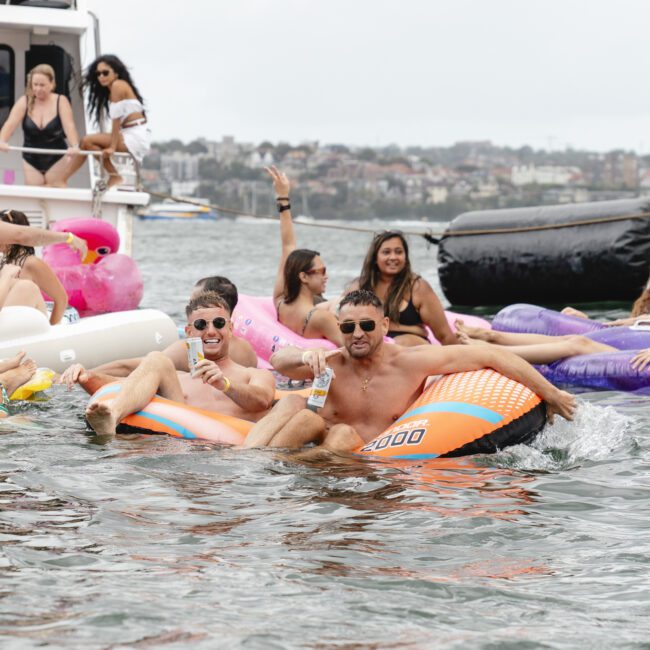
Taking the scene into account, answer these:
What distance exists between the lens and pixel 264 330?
9758 millimetres

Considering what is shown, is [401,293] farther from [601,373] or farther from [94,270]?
[94,270]

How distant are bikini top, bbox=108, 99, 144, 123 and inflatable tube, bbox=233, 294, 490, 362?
365 centimetres

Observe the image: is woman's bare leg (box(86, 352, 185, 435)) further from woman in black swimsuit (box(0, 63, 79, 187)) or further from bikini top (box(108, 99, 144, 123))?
woman in black swimsuit (box(0, 63, 79, 187))

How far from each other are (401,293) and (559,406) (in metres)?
2.51

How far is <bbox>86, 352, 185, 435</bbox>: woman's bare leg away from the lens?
635cm

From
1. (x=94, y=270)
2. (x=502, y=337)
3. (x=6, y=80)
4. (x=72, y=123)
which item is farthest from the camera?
(x=6, y=80)

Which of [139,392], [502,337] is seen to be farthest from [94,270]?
[139,392]

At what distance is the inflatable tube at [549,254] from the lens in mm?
14008

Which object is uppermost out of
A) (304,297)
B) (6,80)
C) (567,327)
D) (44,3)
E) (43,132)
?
(44,3)

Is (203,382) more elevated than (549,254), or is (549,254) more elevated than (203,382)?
(549,254)

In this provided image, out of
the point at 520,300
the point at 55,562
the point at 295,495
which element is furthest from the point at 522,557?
the point at 520,300

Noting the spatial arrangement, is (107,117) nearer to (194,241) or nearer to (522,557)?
(522,557)

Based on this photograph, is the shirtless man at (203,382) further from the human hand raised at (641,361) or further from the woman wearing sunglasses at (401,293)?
the human hand raised at (641,361)

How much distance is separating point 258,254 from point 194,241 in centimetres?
1208
